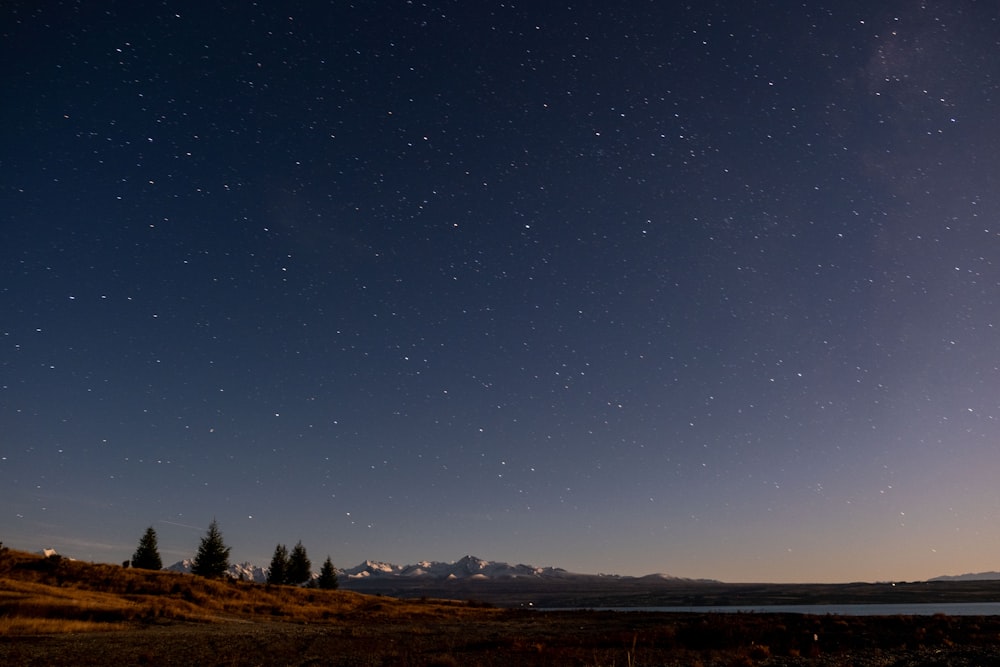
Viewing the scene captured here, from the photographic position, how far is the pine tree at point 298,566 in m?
80.4

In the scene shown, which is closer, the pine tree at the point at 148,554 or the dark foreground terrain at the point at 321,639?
the dark foreground terrain at the point at 321,639

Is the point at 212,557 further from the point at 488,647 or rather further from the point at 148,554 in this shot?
the point at 488,647

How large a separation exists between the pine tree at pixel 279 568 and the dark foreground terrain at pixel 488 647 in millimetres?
45940

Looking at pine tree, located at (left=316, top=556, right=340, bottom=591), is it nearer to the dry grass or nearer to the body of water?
the dry grass

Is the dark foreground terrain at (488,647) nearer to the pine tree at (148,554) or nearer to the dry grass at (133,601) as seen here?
the dry grass at (133,601)

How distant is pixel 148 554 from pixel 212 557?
689 cm

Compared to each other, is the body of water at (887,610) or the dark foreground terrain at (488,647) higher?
the dark foreground terrain at (488,647)

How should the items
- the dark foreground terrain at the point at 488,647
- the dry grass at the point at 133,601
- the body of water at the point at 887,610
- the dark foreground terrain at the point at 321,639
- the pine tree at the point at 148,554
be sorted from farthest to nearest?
the body of water at the point at 887,610
the pine tree at the point at 148,554
the dry grass at the point at 133,601
the dark foreground terrain at the point at 321,639
the dark foreground terrain at the point at 488,647

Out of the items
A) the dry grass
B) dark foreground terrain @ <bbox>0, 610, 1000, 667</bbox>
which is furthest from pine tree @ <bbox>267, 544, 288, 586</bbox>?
dark foreground terrain @ <bbox>0, 610, 1000, 667</bbox>

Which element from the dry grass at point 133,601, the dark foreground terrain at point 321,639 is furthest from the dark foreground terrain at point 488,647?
the dry grass at point 133,601

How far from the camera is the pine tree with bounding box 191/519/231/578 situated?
7156cm

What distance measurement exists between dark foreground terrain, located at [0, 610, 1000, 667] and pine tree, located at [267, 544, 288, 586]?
151ft

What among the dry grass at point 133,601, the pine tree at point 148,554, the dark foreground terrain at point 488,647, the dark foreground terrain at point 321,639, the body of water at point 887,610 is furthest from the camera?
the body of water at point 887,610

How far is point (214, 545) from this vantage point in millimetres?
73000
